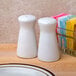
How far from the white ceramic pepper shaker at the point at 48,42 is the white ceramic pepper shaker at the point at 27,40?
0.13 feet

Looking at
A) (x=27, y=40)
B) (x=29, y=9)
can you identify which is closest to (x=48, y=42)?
(x=27, y=40)

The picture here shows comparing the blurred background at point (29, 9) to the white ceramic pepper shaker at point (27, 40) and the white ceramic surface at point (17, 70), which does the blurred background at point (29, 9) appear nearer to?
the white ceramic pepper shaker at point (27, 40)

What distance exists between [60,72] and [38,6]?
302 millimetres

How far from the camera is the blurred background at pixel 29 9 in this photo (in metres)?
1.01

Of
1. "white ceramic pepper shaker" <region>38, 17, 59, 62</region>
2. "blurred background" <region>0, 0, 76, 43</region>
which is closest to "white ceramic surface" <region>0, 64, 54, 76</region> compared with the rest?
"white ceramic pepper shaker" <region>38, 17, 59, 62</region>

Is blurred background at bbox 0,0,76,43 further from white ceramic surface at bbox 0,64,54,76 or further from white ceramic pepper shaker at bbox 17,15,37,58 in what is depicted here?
white ceramic surface at bbox 0,64,54,76

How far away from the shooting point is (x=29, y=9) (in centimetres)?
101

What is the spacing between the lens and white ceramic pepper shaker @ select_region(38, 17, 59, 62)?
0.87 m

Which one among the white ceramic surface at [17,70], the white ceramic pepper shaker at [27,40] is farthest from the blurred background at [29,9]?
the white ceramic surface at [17,70]

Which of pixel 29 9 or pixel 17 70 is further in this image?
pixel 29 9

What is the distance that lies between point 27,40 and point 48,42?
0.27ft

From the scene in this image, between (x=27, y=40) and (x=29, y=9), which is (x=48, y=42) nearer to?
(x=27, y=40)

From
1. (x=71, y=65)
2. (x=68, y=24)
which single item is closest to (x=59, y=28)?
(x=68, y=24)

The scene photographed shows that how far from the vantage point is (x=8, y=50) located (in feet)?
3.30
